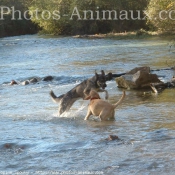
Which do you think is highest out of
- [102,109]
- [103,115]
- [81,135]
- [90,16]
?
[90,16]

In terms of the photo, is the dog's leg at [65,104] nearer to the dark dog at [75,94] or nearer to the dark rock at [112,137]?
the dark dog at [75,94]

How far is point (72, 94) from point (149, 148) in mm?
4174

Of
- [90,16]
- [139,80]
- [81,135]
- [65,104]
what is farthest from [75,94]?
[90,16]

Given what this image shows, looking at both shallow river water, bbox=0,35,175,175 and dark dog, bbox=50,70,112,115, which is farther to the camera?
dark dog, bbox=50,70,112,115

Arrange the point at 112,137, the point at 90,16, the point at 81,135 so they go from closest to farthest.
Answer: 1. the point at 112,137
2. the point at 81,135
3. the point at 90,16

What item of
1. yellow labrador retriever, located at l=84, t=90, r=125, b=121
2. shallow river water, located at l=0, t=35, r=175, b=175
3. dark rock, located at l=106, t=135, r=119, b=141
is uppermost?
yellow labrador retriever, located at l=84, t=90, r=125, b=121

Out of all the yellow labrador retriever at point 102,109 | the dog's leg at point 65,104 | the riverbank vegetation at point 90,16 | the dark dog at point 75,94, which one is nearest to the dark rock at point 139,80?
the dark dog at point 75,94

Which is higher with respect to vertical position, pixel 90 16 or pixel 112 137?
pixel 90 16

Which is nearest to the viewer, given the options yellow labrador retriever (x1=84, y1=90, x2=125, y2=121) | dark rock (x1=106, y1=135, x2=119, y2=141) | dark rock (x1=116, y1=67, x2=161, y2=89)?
dark rock (x1=106, y1=135, x2=119, y2=141)

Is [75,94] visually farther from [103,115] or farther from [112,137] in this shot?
[112,137]

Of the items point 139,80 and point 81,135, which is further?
point 139,80

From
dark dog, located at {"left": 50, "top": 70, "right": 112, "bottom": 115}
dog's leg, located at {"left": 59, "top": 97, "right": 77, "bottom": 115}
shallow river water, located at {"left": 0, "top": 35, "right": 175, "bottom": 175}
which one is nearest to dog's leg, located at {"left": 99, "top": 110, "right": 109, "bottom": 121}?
shallow river water, located at {"left": 0, "top": 35, "right": 175, "bottom": 175}

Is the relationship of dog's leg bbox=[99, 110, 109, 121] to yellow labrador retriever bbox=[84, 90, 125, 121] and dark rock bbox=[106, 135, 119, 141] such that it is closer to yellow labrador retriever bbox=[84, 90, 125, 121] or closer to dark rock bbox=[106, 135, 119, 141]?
yellow labrador retriever bbox=[84, 90, 125, 121]

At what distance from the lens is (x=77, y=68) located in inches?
864
